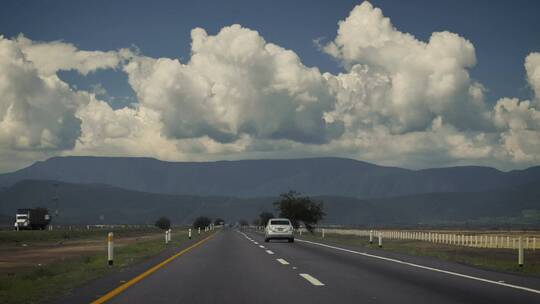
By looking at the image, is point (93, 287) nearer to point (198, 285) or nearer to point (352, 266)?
point (198, 285)

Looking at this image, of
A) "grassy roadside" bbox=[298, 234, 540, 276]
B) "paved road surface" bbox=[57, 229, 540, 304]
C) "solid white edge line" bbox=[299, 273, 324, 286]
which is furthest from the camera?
"grassy roadside" bbox=[298, 234, 540, 276]

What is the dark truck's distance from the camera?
9581 cm

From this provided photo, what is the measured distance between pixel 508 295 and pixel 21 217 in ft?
309

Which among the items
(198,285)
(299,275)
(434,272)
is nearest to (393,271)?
(434,272)

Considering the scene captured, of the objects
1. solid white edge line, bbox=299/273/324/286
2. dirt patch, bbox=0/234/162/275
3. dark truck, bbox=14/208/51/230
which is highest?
solid white edge line, bbox=299/273/324/286

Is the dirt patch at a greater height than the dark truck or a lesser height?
greater

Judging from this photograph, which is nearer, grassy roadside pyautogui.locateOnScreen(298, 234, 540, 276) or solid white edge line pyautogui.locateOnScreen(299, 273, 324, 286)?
solid white edge line pyautogui.locateOnScreen(299, 273, 324, 286)

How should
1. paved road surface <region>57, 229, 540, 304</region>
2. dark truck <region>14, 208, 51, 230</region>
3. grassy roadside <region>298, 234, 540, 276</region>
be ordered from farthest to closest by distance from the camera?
1. dark truck <region>14, 208, 51, 230</region>
2. grassy roadside <region>298, 234, 540, 276</region>
3. paved road surface <region>57, 229, 540, 304</region>

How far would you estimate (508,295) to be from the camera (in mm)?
12406

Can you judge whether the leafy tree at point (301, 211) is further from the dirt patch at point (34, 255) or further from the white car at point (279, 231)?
the dirt patch at point (34, 255)

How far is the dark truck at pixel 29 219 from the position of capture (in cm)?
9581

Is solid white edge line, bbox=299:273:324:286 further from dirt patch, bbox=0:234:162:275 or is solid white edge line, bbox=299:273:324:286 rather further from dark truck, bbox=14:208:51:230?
dark truck, bbox=14:208:51:230

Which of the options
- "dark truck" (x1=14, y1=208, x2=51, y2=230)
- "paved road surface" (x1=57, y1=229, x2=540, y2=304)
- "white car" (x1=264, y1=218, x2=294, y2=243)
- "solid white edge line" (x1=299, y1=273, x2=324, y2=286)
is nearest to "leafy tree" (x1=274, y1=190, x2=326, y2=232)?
"dark truck" (x1=14, y1=208, x2=51, y2=230)

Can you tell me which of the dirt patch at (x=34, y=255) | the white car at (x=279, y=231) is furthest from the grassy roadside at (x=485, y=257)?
the dirt patch at (x=34, y=255)
